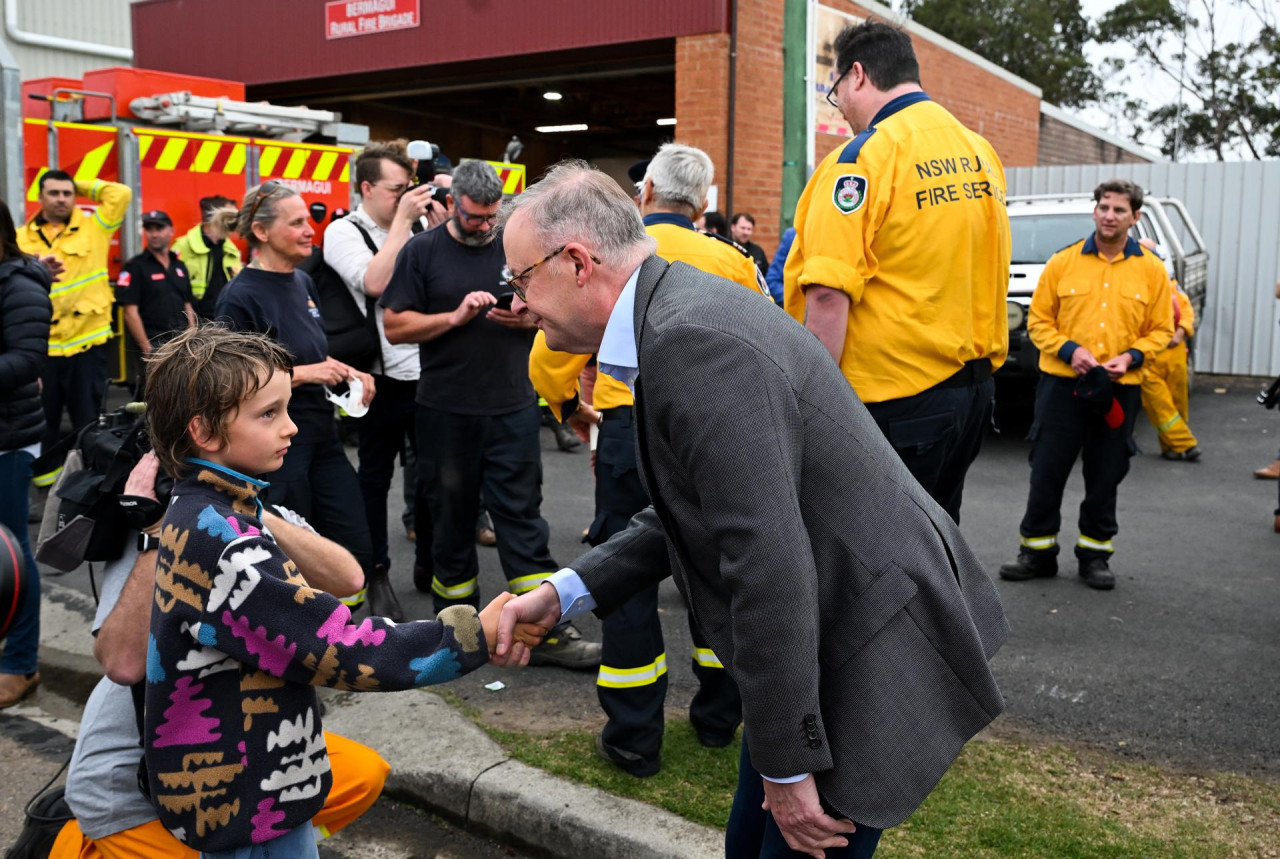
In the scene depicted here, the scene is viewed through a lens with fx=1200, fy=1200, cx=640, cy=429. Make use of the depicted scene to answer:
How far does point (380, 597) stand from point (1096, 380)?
12.5 feet

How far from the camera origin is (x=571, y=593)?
262 cm

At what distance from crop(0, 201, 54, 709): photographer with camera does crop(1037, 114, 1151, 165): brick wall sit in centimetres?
2072

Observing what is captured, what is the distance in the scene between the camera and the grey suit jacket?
6.38ft

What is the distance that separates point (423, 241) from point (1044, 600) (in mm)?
3534

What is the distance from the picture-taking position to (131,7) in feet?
63.7

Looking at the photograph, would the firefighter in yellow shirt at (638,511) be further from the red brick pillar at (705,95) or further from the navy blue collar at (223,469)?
the red brick pillar at (705,95)

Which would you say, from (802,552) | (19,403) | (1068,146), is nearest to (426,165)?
(19,403)

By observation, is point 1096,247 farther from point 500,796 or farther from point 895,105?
point 500,796

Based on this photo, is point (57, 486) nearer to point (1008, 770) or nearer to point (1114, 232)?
point (1008, 770)

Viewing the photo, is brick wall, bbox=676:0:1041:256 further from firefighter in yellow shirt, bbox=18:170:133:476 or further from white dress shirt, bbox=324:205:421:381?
white dress shirt, bbox=324:205:421:381

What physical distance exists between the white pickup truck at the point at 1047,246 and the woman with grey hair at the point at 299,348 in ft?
20.5

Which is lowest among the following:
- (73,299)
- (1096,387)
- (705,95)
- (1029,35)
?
(1096,387)

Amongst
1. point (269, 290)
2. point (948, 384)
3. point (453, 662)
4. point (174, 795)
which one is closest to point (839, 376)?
point (453, 662)

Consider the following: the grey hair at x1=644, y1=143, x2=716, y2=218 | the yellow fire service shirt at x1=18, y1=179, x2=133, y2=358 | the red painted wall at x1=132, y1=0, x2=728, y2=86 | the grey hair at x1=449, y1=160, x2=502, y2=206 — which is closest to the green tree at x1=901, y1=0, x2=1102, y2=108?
the red painted wall at x1=132, y1=0, x2=728, y2=86
